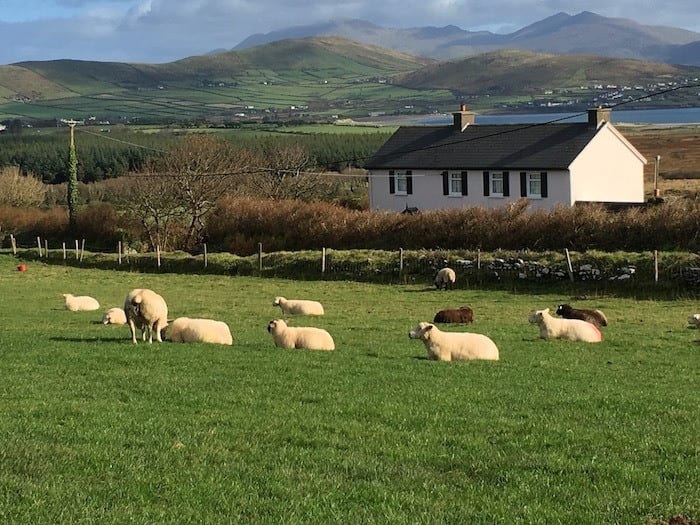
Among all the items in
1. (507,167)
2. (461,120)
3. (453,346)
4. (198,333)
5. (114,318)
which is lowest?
(114,318)

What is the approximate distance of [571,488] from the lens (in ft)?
29.9

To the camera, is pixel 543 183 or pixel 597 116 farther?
pixel 597 116

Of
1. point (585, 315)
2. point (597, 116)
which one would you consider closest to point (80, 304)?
point (585, 315)

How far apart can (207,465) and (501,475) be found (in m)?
3.38

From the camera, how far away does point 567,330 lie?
23.8 meters

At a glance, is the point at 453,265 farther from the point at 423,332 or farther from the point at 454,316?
the point at 423,332

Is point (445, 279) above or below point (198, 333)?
below

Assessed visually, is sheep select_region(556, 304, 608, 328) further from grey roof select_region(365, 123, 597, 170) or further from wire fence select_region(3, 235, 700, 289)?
grey roof select_region(365, 123, 597, 170)

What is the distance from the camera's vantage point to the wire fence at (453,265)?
38.8 meters

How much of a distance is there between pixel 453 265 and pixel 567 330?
20.3 m

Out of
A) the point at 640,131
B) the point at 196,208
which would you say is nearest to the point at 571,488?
the point at 196,208

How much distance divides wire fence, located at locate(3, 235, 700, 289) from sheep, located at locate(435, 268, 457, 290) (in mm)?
488

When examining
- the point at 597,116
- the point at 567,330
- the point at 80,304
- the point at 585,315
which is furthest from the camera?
the point at 597,116

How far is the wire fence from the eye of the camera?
3878 centimetres
